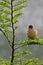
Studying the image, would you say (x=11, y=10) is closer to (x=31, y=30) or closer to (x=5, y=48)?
(x=31, y=30)

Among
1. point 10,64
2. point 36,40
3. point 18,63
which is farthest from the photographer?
point 18,63

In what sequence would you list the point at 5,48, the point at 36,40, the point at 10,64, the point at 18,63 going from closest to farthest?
the point at 36,40 → the point at 10,64 → the point at 18,63 → the point at 5,48

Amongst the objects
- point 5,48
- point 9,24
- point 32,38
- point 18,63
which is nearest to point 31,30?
point 32,38

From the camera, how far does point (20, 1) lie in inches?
289

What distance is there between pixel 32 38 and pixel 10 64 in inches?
27.3

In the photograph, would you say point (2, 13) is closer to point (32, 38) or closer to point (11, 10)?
point (11, 10)

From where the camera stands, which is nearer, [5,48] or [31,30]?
[31,30]

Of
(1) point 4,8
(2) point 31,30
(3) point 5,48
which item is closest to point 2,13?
(1) point 4,8

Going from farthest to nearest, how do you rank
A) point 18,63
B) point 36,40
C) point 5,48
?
point 5,48 < point 18,63 < point 36,40

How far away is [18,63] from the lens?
7.97 m

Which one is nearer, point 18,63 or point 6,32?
point 6,32

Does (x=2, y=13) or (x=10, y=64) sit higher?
(x=2, y=13)

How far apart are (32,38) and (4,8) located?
890 mm

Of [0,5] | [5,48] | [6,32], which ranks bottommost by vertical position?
[5,48]
